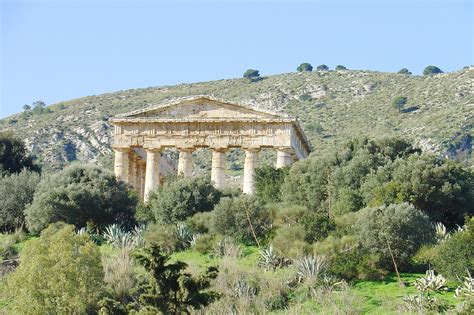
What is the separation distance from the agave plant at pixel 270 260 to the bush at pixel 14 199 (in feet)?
47.1

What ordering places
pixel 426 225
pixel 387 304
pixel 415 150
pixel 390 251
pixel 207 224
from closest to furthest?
1. pixel 387 304
2. pixel 390 251
3. pixel 426 225
4. pixel 207 224
5. pixel 415 150

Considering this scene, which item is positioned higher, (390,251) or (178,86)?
(178,86)

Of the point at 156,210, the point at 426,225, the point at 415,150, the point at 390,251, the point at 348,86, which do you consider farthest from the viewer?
the point at 348,86

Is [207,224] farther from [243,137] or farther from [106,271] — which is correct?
[243,137]

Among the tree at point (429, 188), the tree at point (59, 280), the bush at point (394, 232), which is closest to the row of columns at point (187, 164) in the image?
the tree at point (429, 188)

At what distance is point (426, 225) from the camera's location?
38.4 m

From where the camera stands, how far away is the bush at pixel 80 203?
46.2m

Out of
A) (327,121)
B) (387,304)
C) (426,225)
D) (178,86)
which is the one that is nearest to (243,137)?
(426,225)

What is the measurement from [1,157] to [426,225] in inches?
1125

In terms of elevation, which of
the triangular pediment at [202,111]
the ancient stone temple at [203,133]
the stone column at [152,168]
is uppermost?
the triangular pediment at [202,111]

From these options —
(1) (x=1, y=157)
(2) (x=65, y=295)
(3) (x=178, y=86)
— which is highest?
(3) (x=178, y=86)

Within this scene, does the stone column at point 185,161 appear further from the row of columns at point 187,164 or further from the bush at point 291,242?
the bush at point 291,242

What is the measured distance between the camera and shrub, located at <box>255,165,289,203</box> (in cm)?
5059

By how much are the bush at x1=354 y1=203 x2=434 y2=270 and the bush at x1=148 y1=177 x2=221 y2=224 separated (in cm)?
966
